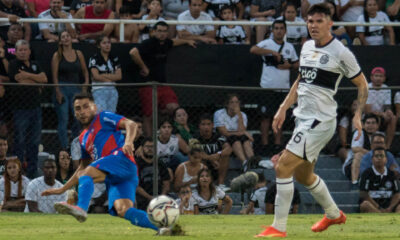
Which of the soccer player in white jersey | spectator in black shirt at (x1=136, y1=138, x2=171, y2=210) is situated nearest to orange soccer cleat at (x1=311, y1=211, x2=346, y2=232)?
the soccer player in white jersey

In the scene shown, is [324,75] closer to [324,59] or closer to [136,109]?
[324,59]

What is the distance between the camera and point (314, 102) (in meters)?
9.09

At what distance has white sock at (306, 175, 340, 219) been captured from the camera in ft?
30.8

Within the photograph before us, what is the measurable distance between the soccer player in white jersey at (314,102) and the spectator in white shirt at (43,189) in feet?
17.5

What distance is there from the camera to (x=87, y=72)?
1530 cm

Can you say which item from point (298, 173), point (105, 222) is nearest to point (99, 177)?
point (298, 173)

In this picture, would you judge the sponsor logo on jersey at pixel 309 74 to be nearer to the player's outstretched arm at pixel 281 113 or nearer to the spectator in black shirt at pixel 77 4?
the player's outstretched arm at pixel 281 113

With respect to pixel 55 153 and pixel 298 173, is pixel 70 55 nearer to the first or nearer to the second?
pixel 55 153

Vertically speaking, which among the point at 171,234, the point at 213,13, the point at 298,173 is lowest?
the point at 171,234

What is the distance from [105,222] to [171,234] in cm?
274

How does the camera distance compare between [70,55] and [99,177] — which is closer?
[99,177]

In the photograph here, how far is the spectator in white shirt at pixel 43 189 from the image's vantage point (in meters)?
13.5

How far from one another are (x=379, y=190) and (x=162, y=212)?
20.2 ft

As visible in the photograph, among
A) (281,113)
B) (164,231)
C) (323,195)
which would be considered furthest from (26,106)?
(323,195)
